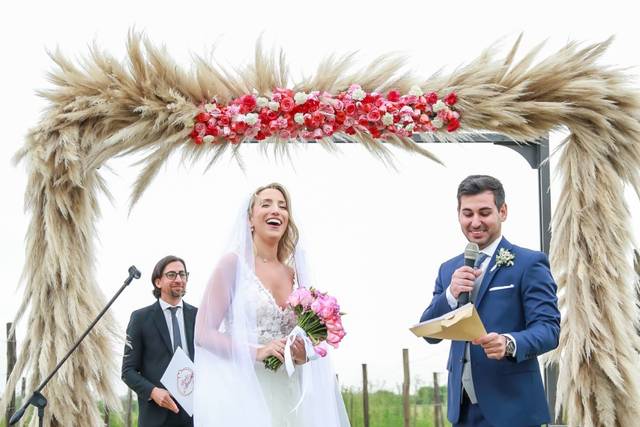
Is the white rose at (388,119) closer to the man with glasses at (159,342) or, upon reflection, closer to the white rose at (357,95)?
the white rose at (357,95)

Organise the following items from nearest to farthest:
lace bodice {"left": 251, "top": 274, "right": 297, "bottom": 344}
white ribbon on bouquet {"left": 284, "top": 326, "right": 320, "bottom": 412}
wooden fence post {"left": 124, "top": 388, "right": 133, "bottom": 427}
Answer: white ribbon on bouquet {"left": 284, "top": 326, "right": 320, "bottom": 412}, lace bodice {"left": 251, "top": 274, "right": 297, "bottom": 344}, wooden fence post {"left": 124, "top": 388, "right": 133, "bottom": 427}

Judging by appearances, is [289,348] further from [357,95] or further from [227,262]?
[357,95]

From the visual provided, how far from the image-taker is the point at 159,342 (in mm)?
5941

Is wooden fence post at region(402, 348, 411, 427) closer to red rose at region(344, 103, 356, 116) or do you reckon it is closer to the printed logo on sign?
the printed logo on sign

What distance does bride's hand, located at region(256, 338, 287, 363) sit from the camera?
4566 millimetres

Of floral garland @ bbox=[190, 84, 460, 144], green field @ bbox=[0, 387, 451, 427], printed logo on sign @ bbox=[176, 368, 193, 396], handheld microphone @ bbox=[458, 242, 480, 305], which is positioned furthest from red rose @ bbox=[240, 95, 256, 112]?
green field @ bbox=[0, 387, 451, 427]

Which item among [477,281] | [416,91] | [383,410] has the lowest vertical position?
[383,410]

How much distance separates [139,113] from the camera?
5.26m

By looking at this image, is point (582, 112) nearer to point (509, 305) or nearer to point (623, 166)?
point (623, 166)

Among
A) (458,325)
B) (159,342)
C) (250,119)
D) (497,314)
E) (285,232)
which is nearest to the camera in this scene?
(458,325)

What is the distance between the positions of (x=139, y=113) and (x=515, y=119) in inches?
88.1

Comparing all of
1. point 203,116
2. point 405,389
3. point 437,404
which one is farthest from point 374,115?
point 437,404

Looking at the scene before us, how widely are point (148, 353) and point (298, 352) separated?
1745mm

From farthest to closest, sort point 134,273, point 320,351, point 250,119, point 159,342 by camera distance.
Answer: point 159,342, point 250,119, point 320,351, point 134,273
